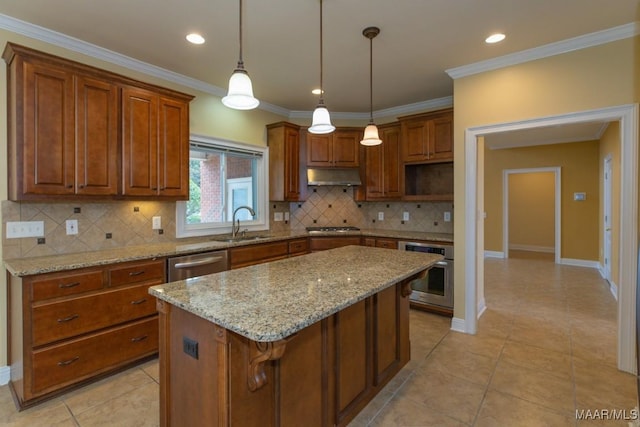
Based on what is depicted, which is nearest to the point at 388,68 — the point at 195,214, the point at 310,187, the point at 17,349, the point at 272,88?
the point at 272,88

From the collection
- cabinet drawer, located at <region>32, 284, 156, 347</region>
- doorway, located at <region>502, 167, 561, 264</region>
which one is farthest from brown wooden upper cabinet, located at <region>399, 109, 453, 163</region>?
doorway, located at <region>502, 167, 561, 264</region>

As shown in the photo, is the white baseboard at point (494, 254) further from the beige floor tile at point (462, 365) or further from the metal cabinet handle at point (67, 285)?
the metal cabinet handle at point (67, 285)

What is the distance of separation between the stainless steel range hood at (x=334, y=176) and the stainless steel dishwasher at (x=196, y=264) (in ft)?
6.05

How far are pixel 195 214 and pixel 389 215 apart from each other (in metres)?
2.78

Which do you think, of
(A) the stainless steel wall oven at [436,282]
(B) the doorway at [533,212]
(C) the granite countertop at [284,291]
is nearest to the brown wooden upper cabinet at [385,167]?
(A) the stainless steel wall oven at [436,282]

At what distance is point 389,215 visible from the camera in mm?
4762

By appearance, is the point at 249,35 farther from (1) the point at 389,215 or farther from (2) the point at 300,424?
(1) the point at 389,215

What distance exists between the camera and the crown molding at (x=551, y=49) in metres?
2.48

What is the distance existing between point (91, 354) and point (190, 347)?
4.87ft

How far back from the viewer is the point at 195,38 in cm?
262

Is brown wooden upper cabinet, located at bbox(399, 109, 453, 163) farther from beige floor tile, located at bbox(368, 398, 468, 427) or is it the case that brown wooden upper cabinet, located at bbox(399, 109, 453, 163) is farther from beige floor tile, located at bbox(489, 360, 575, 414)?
beige floor tile, located at bbox(368, 398, 468, 427)

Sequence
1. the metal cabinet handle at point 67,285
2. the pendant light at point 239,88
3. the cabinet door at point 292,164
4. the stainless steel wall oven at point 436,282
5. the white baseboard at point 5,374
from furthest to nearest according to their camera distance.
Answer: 1. the cabinet door at point 292,164
2. the stainless steel wall oven at point 436,282
3. the white baseboard at point 5,374
4. the metal cabinet handle at point 67,285
5. the pendant light at point 239,88

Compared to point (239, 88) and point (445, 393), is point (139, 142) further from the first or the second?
point (445, 393)

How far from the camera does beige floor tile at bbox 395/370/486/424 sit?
80.4 inches
